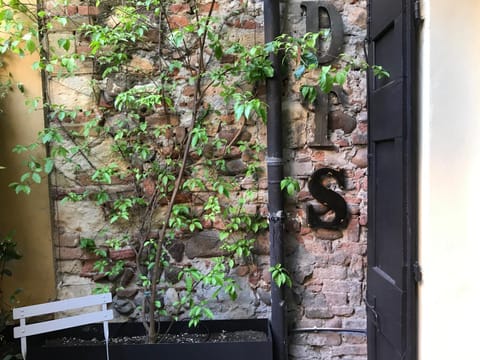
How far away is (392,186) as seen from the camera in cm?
154

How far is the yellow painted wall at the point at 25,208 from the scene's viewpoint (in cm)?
190

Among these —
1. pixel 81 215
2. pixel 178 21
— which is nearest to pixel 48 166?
pixel 81 215

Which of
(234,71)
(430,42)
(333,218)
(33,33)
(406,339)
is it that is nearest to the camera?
(430,42)

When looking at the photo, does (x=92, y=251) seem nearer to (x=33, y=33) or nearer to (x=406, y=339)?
(x=33, y=33)

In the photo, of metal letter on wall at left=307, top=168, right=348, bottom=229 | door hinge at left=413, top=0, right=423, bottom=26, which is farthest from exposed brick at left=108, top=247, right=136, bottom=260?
door hinge at left=413, top=0, right=423, bottom=26

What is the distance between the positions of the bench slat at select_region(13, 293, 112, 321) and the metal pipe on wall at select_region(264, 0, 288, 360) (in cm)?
84

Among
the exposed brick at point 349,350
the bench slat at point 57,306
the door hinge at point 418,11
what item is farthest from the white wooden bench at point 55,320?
the door hinge at point 418,11

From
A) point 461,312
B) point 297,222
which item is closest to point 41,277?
point 297,222

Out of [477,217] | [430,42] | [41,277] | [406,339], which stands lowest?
Result: [406,339]

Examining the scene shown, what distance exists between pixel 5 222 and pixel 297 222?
5.10 feet

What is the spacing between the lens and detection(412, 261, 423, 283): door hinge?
4.48ft

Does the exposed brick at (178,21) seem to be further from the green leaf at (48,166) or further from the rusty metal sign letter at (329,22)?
the green leaf at (48,166)

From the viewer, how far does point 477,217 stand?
1.32m

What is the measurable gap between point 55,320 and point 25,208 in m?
0.63
